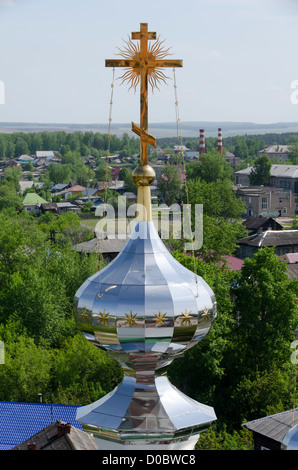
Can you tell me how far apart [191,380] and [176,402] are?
2304 cm

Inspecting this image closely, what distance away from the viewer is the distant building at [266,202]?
A: 259ft

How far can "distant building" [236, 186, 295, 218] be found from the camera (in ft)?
259

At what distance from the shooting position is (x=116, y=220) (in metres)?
63.0

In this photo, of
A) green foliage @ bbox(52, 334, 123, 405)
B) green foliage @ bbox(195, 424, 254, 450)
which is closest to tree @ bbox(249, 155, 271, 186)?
green foliage @ bbox(52, 334, 123, 405)

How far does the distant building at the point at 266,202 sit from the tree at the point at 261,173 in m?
13.0

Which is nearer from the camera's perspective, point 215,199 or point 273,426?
point 273,426

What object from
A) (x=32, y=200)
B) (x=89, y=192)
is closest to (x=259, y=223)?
(x=32, y=200)

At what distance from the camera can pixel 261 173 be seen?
311 feet

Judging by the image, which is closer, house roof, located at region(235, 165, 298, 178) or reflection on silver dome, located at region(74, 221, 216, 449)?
reflection on silver dome, located at region(74, 221, 216, 449)

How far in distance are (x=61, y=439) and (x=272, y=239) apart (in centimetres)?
3794

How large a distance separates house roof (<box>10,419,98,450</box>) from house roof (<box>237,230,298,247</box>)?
118 ft
